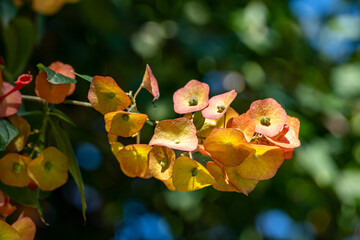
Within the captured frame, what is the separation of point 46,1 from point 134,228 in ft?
3.59

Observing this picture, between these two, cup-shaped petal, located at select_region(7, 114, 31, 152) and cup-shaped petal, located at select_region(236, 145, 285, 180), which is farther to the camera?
cup-shaped petal, located at select_region(7, 114, 31, 152)

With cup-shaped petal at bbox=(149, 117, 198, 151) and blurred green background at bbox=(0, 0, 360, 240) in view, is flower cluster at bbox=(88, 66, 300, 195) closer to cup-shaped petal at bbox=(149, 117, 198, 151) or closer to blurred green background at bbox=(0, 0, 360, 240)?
cup-shaped petal at bbox=(149, 117, 198, 151)

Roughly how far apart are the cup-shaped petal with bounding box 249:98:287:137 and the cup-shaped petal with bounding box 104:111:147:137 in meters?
0.13

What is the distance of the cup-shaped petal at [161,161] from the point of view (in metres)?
0.55

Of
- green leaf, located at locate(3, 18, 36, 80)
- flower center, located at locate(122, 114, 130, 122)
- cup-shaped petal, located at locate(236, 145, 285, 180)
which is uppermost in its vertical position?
flower center, located at locate(122, 114, 130, 122)

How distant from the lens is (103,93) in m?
0.57

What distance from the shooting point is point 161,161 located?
1.82ft

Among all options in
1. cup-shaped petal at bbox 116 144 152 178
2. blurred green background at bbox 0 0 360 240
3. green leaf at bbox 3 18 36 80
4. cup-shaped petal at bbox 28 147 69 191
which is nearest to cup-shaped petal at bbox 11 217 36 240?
cup-shaped petal at bbox 28 147 69 191

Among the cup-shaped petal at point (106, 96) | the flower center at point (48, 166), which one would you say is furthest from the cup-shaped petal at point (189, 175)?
the flower center at point (48, 166)

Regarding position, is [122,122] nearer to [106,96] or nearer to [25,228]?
[106,96]

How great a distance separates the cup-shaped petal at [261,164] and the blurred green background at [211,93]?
3.07 ft

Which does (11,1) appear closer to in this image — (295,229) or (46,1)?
(46,1)

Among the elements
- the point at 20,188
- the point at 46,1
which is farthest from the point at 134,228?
the point at 20,188

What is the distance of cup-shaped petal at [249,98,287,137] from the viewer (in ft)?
1.79
